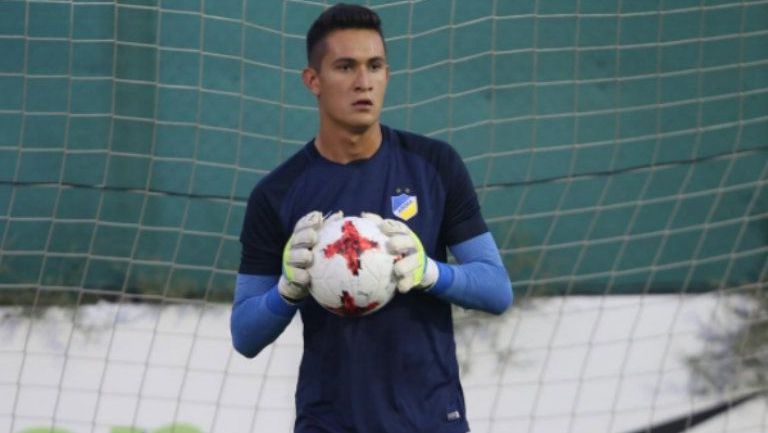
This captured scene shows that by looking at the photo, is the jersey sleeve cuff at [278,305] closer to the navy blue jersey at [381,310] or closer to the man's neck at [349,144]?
the navy blue jersey at [381,310]

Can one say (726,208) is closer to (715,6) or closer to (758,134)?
(758,134)

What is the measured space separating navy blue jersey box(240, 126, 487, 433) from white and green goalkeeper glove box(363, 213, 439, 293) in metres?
0.14

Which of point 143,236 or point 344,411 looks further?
point 143,236

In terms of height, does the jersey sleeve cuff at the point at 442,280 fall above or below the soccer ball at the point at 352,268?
below

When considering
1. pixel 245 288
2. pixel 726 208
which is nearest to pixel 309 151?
pixel 245 288

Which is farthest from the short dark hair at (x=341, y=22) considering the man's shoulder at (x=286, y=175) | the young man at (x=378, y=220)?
the man's shoulder at (x=286, y=175)

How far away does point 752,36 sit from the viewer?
6086 millimetres

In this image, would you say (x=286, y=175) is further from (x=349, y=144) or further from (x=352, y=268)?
(x=352, y=268)

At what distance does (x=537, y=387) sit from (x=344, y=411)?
2.52 metres

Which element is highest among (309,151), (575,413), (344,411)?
(309,151)

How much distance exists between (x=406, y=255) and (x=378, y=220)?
104 mm

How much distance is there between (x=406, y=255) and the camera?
3277 mm

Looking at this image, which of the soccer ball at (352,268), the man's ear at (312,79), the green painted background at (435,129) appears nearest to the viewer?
the soccer ball at (352,268)

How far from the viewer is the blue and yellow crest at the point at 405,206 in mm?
3482
